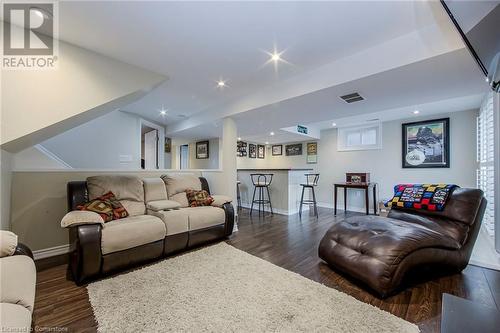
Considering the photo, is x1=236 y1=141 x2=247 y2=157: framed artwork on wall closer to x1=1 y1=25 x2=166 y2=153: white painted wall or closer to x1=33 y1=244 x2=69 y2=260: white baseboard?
x1=1 y1=25 x2=166 y2=153: white painted wall

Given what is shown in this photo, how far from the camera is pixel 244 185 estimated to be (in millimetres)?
5781

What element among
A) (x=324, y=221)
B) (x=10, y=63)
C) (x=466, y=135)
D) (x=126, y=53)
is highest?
(x=126, y=53)

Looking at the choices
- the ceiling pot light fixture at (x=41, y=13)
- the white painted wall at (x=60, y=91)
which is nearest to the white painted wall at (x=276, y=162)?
the white painted wall at (x=60, y=91)

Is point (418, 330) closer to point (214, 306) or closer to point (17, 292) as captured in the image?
point (214, 306)

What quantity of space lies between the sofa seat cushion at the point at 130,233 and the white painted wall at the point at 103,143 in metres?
2.21

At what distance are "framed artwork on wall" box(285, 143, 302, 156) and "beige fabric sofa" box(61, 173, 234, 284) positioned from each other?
4116 mm

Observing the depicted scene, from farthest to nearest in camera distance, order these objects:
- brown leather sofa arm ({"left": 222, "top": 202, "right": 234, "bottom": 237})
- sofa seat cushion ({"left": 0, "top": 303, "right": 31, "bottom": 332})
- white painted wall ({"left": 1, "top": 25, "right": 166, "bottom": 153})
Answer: brown leather sofa arm ({"left": 222, "top": 202, "right": 234, "bottom": 237}) → white painted wall ({"left": 1, "top": 25, "right": 166, "bottom": 153}) → sofa seat cushion ({"left": 0, "top": 303, "right": 31, "bottom": 332})

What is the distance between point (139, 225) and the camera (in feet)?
7.34

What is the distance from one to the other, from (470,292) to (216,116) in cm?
400

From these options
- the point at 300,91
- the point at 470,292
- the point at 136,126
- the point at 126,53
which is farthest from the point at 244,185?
the point at 470,292

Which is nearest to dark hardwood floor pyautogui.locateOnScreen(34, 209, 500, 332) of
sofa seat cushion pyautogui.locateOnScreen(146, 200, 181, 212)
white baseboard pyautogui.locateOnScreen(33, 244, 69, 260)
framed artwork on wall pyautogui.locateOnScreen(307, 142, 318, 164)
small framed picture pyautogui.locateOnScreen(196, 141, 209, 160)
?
white baseboard pyautogui.locateOnScreen(33, 244, 69, 260)

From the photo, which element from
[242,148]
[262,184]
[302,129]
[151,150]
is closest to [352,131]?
[302,129]

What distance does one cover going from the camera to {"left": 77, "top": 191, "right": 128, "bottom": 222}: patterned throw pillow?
2258 mm

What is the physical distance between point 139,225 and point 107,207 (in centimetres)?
49
